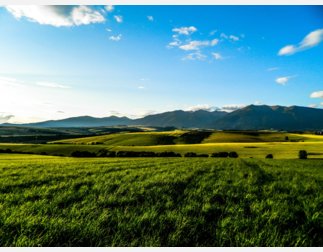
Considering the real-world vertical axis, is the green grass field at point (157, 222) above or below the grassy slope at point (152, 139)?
above

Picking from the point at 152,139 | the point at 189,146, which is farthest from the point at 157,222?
the point at 152,139

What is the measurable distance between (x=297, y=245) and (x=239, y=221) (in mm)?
1557

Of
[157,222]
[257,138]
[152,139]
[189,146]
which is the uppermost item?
[157,222]

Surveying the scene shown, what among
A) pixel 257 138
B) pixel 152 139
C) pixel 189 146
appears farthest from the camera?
pixel 257 138

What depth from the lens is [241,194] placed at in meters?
11.9

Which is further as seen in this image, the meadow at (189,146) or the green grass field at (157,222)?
the meadow at (189,146)

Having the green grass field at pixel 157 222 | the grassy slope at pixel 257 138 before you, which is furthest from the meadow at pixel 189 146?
the green grass field at pixel 157 222

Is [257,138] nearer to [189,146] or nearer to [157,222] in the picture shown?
[189,146]

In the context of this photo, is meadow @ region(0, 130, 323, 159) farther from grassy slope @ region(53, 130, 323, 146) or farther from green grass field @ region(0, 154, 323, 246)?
green grass field @ region(0, 154, 323, 246)

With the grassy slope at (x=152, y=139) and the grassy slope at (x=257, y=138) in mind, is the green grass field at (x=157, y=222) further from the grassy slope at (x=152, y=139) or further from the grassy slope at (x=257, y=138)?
the grassy slope at (x=257, y=138)

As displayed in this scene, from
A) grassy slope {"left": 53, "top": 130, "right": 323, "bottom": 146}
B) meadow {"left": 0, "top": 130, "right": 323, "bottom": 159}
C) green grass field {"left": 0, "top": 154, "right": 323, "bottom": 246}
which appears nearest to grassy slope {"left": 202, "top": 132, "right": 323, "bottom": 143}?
grassy slope {"left": 53, "top": 130, "right": 323, "bottom": 146}
